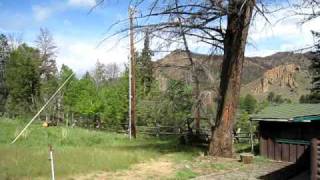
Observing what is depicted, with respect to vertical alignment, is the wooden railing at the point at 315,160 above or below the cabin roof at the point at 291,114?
below

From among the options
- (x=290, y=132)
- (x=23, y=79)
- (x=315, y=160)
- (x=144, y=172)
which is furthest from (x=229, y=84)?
(x=23, y=79)

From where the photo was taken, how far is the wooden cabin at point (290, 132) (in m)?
20.9

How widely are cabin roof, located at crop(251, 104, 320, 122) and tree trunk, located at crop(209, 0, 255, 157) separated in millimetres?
2198

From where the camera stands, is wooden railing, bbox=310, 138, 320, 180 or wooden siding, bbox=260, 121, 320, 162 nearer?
wooden railing, bbox=310, 138, 320, 180

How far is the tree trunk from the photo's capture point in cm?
2136

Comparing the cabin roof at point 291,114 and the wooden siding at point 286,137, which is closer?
the cabin roof at point 291,114

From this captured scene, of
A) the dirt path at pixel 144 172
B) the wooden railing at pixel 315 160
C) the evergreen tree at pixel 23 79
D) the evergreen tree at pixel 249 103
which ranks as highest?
the evergreen tree at pixel 23 79

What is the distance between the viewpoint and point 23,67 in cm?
6800

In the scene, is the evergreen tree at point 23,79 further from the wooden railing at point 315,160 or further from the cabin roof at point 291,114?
the wooden railing at point 315,160

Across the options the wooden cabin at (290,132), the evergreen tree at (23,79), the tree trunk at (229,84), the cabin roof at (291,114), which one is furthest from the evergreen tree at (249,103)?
the tree trunk at (229,84)

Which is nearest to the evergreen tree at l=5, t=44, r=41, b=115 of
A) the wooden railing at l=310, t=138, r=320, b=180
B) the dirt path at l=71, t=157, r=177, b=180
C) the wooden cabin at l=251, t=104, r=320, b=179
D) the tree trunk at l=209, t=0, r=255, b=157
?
the wooden cabin at l=251, t=104, r=320, b=179

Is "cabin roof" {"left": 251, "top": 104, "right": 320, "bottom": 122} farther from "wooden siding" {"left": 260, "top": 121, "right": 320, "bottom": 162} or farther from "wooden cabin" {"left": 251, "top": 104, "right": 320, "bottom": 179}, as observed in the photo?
"wooden siding" {"left": 260, "top": 121, "right": 320, "bottom": 162}

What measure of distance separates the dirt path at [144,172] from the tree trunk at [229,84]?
312 cm

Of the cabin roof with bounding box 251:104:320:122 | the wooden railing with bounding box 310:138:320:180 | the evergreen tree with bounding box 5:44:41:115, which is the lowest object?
the wooden railing with bounding box 310:138:320:180
